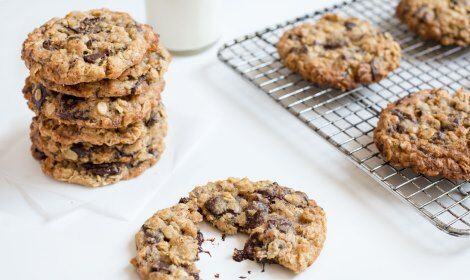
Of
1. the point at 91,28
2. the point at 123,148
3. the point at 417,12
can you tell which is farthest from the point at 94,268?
the point at 417,12

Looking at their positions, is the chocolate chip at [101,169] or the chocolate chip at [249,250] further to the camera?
the chocolate chip at [101,169]

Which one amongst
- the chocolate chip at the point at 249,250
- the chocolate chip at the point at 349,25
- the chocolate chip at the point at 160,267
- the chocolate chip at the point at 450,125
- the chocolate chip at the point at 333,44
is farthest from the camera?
→ the chocolate chip at the point at 349,25

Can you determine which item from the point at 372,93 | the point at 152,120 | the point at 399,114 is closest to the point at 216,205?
the point at 152,120

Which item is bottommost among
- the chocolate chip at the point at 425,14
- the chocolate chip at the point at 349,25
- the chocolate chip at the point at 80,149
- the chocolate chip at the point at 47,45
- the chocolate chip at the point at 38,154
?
the chocolate chip at the point at 38,154

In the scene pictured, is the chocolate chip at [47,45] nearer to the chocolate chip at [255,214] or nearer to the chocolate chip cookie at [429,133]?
the chocolate chip at [255,214]

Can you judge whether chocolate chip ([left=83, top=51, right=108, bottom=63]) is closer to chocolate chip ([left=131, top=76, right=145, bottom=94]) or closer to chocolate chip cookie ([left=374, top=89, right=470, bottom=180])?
chocolate chip ([left=131, top=76, right=145, bottom=94])

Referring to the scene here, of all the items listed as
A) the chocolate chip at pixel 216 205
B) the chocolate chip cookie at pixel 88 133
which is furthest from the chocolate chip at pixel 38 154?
the chocolate chip at pixel 216 205

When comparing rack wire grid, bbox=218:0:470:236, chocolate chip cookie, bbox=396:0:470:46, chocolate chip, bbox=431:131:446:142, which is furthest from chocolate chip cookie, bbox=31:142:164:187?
chocolate chip cookie, bbox=396:0:470:46
